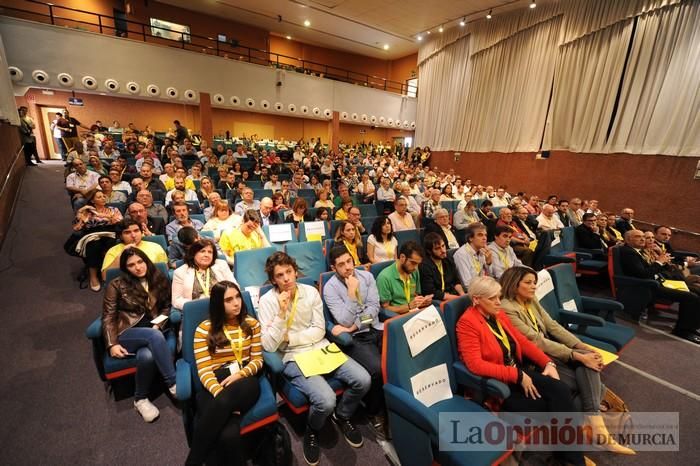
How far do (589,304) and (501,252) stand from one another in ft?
2.84

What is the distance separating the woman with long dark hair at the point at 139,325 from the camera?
1.93m

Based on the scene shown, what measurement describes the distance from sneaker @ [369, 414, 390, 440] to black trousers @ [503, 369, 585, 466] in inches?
28.1

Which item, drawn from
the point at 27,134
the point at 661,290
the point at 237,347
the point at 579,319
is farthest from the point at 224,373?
the point at 27,134

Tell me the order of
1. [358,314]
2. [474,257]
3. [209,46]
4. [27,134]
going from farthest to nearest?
1. [209,46]
2. [27,134]
3. [474,257]
4. [358,314]

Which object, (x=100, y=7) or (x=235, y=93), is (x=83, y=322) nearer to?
(x=235, y=93)

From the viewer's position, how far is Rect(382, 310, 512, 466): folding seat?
1.36 metres

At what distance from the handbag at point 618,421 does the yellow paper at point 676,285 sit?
2311 millimetres

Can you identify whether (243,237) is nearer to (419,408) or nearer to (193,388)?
(193,388)

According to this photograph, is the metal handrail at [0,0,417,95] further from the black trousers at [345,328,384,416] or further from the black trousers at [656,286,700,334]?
the black trousers at [656,286,700,334]

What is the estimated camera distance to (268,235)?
3789mm

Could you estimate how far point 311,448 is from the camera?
173 cm

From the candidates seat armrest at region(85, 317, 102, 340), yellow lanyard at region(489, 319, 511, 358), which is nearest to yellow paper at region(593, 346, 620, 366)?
yellow lanyard at region(489, 319, 511, 358)

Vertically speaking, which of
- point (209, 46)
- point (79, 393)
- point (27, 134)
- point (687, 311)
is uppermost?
point (209, 46)

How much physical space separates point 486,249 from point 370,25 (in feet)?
39.0
